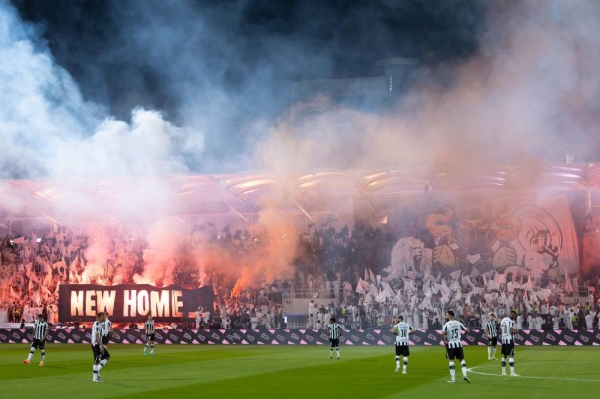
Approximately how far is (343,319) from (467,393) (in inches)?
1089

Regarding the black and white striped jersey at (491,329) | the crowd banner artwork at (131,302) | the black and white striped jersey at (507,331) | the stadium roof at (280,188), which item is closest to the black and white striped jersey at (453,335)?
the black and white striped jersey at (507,331)

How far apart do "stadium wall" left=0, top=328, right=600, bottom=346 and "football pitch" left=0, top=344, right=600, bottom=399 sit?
18.9 feet

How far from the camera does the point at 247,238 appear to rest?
173ft

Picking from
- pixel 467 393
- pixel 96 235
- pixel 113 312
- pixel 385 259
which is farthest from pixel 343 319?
pixel 467 393

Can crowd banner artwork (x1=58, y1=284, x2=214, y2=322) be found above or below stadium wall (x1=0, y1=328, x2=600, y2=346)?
above

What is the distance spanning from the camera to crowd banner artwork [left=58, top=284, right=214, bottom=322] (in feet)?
155

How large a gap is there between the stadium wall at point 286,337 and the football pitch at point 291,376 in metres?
5.77

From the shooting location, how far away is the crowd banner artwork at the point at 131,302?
1864 inches

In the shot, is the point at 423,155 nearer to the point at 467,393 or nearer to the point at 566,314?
the point at 566,314

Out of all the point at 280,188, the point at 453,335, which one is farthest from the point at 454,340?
the point at 280,188

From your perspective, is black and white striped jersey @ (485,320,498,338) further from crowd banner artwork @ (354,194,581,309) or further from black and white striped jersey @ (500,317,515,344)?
crowd banner artwork @ (354,194,581,309)

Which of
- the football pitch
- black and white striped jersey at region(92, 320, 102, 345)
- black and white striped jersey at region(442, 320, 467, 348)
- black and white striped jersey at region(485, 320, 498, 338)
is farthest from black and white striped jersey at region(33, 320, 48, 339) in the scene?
black and white striped jersey at region(485, 320, 498, 338)

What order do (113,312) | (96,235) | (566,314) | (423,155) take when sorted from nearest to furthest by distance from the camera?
(423,155) < (566,314) < (113,312) < (96,235)

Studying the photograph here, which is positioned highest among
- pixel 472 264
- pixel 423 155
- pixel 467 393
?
pixel 423 155
